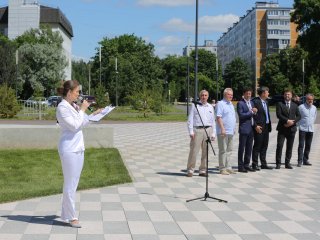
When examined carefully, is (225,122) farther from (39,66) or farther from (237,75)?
(237,75)

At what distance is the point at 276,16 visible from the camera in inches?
5034

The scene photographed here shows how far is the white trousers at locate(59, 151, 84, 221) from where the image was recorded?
6.31m

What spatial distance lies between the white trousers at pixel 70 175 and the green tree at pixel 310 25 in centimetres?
5203

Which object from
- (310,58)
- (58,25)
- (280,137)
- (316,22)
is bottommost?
(280,137)

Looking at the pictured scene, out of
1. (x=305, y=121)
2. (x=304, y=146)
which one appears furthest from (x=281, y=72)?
(x=305, y=121)

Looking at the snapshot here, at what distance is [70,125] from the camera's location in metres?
6.16

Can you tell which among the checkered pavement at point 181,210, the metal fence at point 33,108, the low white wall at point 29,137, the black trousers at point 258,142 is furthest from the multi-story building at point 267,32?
the checkered pavement at point 181,210

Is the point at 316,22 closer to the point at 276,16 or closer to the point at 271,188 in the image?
the point at 271,188

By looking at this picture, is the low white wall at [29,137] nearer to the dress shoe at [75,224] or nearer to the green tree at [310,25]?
the dress shoe at [75,224]

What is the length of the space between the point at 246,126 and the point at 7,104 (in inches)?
968

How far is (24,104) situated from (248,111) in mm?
28227

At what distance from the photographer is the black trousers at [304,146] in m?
13.0

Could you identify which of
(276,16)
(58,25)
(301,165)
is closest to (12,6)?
(58,25)

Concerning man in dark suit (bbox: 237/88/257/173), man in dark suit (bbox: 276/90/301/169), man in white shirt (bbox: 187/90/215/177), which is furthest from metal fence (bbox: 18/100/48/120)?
man in white shirt (bbox: 187/90/215/177)
